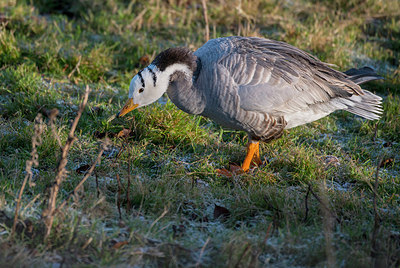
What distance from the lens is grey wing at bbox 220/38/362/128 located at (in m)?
4.16

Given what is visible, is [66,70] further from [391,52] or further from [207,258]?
[391,52]

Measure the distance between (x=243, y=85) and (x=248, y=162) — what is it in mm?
836

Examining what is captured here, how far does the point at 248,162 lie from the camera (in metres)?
4.51

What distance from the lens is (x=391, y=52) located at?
6770mm

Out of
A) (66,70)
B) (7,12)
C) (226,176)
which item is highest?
(7,12)

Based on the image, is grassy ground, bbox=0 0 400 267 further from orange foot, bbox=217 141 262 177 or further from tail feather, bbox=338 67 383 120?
tail feather, bbox=338 67 383 120

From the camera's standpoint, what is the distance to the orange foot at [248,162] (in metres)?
4.34

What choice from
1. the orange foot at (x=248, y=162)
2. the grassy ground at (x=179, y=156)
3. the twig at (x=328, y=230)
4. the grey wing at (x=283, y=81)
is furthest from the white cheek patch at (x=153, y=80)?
the twig at (x=328, y=230)

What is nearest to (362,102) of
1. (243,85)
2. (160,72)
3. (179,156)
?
(243,85)

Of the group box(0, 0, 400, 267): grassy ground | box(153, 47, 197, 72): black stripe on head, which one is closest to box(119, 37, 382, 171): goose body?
box(153, 47, 197, 72): black stripe on head

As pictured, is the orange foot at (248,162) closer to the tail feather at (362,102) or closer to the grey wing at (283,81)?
the grey wing at (283,81)

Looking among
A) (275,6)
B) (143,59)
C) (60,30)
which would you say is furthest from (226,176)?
(275,6)

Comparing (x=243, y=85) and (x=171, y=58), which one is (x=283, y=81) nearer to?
(x=243, y=85)

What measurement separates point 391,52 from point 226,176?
4.01 m
